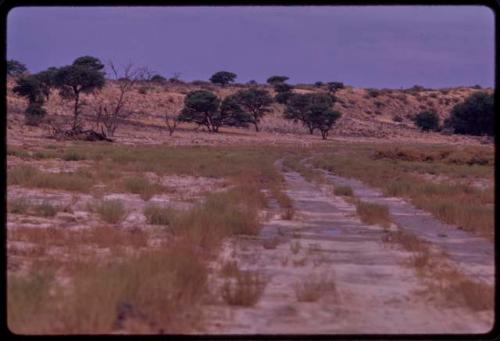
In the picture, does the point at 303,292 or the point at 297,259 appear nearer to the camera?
the point at 303,292

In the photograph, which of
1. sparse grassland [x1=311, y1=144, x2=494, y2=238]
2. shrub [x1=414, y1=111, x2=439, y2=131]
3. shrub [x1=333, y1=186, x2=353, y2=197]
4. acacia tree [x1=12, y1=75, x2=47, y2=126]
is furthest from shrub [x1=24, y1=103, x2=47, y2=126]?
shrub [x1=414, y1=111, x2=439, y2=131]

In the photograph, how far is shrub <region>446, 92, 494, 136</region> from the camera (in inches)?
3081

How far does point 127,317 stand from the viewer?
790 cm

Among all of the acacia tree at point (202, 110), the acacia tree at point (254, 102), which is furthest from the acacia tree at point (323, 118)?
the acacia tree at point (202, 110)

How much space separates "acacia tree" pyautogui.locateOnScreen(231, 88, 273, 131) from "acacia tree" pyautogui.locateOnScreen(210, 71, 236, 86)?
25829 mm

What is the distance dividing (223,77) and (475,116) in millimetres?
41621

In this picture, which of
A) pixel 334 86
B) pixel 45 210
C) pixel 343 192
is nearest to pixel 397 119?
pixel 334 86

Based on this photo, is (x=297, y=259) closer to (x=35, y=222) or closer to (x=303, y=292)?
(x=303, y=292)

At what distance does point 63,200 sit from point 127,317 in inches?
468

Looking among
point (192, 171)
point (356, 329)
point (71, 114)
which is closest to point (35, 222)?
point (356, 329)

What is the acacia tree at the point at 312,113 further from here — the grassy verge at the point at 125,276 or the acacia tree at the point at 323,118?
the grassy verge at the point at 125,276

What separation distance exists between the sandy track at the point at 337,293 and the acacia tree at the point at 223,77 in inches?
3884

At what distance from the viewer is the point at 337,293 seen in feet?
32.0

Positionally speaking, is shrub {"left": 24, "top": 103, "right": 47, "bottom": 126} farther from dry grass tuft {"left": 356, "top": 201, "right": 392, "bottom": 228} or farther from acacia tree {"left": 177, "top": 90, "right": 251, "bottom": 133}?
dry grass tuft {"left": 356, "top": 201, "right": 392, "bottom": 228}
